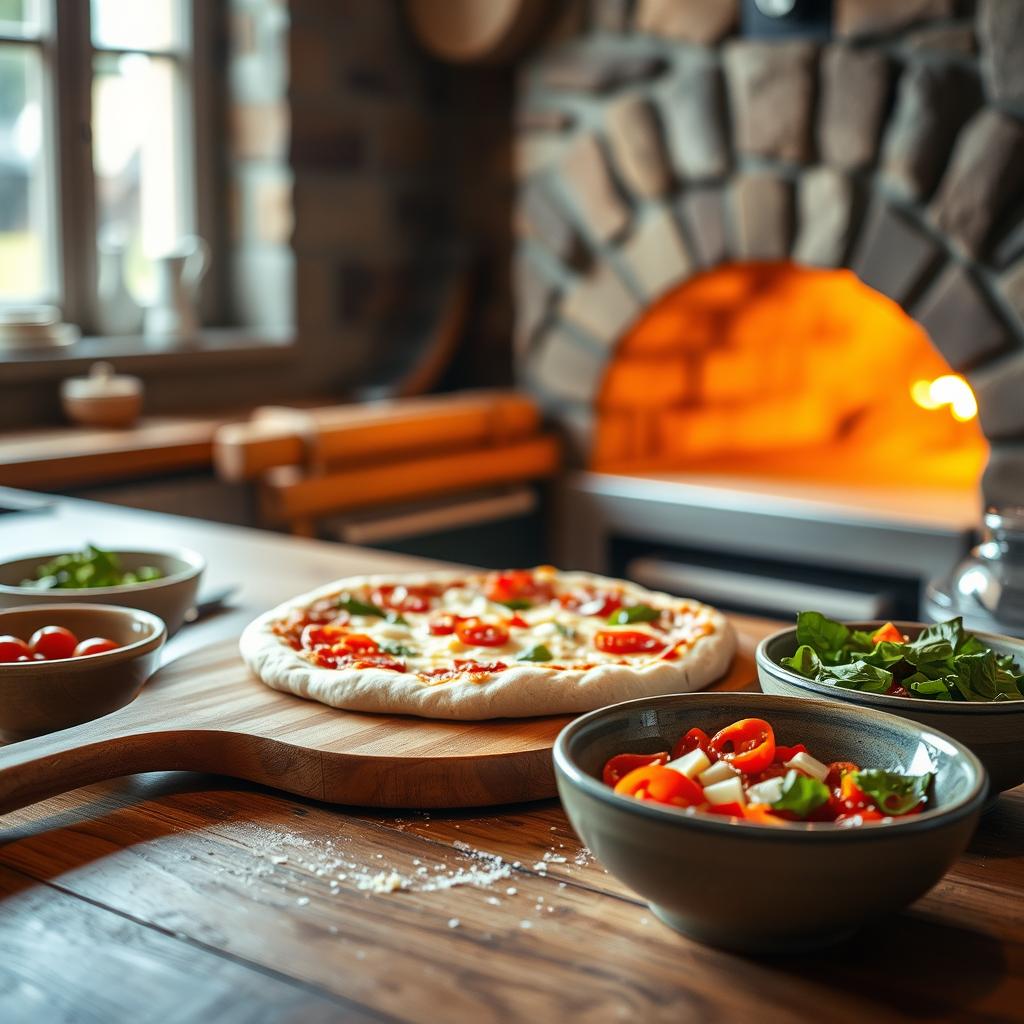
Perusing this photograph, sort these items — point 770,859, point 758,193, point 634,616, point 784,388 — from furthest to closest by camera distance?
1. point 784,388
2. point 758,193
3. point 634,616
4. point 770,859

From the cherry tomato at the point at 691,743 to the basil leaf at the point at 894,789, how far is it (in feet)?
0.41

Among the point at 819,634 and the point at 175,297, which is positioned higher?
the point at 175,297

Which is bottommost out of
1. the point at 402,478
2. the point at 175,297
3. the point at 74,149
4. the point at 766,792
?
the point at 402,478

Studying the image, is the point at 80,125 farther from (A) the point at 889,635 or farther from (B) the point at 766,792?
(B) the point at 766,792

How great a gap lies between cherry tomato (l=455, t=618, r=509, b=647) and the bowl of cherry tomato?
0.34m

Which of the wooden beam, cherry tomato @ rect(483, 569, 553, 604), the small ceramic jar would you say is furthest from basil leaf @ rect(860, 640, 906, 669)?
the small ceramic jar

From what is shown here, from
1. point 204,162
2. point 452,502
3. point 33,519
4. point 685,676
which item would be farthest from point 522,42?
point 685,676

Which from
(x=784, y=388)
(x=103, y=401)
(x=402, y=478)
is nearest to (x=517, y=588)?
(x=402, y=478)

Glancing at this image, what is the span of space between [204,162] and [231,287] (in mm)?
376

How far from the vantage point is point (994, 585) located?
54.3 inches

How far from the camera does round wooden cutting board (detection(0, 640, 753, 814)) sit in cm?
117

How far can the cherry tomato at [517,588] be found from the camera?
1694 mm

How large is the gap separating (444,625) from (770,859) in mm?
788

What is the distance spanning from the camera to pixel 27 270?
3.63m
